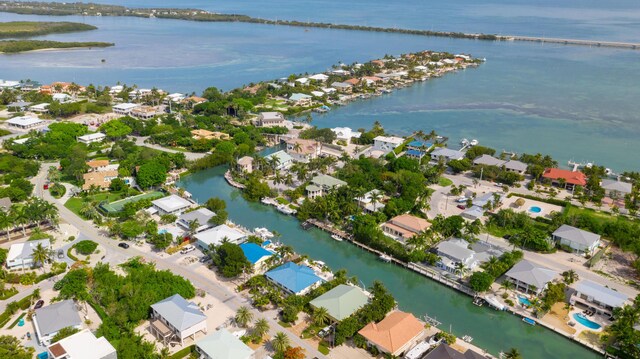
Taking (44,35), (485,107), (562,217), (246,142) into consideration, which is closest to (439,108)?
(485,107)

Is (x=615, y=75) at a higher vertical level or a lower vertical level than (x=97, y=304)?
higher

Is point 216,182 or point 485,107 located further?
point 485,107

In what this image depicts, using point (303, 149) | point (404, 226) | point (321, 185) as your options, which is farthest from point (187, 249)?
point (303, 149)

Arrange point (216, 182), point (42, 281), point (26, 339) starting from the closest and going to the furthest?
1. point (26, 339)
2. point (42, 281)
3. point (216, 182)

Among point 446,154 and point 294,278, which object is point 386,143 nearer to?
point 446,154

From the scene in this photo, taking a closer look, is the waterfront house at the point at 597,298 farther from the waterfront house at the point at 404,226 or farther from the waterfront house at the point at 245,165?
the waterfront house at the point at 245,165

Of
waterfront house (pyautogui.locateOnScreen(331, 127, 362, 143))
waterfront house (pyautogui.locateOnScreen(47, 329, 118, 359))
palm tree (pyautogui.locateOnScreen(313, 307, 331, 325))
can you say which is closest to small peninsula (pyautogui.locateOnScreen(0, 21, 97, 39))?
waterfront house (pyautogui.locateOnScreen(331, 127, 362, 143))

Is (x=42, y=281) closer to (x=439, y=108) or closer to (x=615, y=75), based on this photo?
(x=439, y=108)
